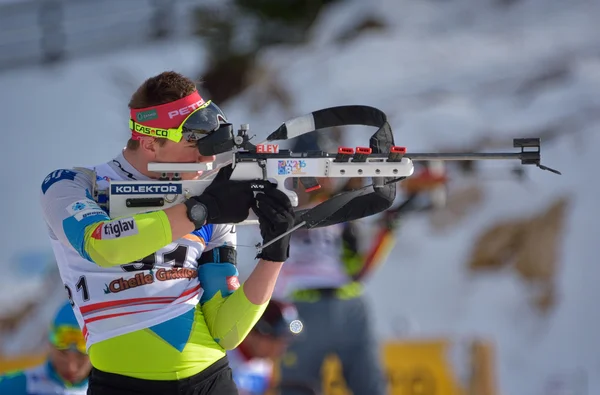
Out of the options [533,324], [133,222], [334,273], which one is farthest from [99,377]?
[533,324]

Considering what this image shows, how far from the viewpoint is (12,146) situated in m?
9.17

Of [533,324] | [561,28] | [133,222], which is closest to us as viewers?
[133,222]

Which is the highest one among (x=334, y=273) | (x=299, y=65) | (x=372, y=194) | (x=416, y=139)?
(x=299, y=65)

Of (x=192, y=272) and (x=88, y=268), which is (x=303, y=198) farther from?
(x=88, y=268)

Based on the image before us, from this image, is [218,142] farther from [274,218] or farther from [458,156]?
[458,156]

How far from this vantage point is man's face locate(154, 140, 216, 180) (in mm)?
2668

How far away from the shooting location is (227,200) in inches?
98.8

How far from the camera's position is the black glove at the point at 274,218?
252cm

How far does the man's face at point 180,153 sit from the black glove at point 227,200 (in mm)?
136

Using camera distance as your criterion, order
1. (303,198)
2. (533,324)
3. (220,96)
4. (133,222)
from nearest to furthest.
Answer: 1. (133,222)
2. (303,198)
3. (533,324)
4. (220,96)

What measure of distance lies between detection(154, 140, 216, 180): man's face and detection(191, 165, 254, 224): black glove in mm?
136

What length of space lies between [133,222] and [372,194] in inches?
29.2

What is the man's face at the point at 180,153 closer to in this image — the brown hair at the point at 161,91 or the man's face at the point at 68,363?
the brown hair at the point at 161,91

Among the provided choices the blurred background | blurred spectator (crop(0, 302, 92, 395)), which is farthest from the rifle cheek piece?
the blurred background
